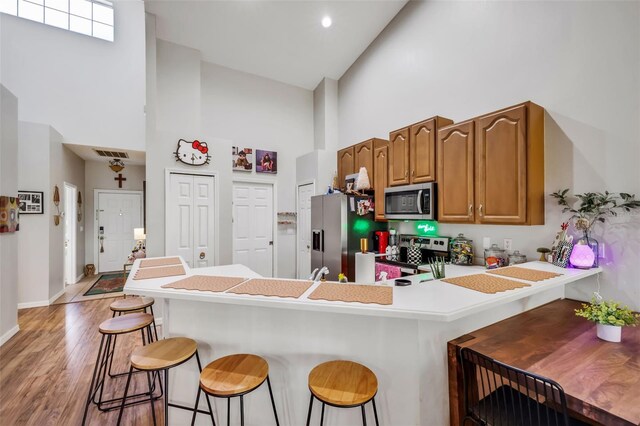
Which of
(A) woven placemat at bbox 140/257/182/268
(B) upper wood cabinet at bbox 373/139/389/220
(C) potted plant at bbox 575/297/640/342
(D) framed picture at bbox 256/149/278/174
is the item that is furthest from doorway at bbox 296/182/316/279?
(C) potted plant at bbox 575/297/640/342

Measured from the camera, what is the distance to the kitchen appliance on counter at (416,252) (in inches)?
117

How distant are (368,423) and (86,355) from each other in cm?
295

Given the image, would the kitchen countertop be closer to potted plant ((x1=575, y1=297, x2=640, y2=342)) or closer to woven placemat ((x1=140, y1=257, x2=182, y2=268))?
potted plant ((x1=575, y1=297, x2=640, y2=342))

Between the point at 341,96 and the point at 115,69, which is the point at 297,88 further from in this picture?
the point at 115,69

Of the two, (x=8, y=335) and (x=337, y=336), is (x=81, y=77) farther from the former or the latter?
(x=337, y=336)

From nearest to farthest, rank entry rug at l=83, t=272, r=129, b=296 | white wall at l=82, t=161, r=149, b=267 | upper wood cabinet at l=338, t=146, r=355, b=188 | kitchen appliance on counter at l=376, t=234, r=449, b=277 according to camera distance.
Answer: kitchen appliance on counter at l=376, t=234, r=449, b=277
upper wood cabinet at l=338, t=146, r=355, b=188
entry rug at l=83, t=272, r=129, b=296
white wall at l=82, t=161, r=149, b=267

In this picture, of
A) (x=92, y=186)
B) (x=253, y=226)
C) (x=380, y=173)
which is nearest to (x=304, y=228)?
(x=253, y=226)

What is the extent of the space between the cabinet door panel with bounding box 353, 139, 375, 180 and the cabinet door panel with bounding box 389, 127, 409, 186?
429 mm

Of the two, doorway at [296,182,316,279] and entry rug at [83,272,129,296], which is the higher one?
doorway at [296,182,316,279]

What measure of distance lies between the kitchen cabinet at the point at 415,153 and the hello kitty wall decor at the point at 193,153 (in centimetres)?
254

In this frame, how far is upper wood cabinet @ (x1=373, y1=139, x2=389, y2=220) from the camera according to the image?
351 centimetres

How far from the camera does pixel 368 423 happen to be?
142 cm

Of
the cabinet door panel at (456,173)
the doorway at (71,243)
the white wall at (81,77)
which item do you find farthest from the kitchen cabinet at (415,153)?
the doorway at (71,243)

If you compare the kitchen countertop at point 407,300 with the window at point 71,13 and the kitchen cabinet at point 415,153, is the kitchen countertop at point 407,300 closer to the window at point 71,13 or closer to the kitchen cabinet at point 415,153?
the kitchen cabinet at point 415,153
